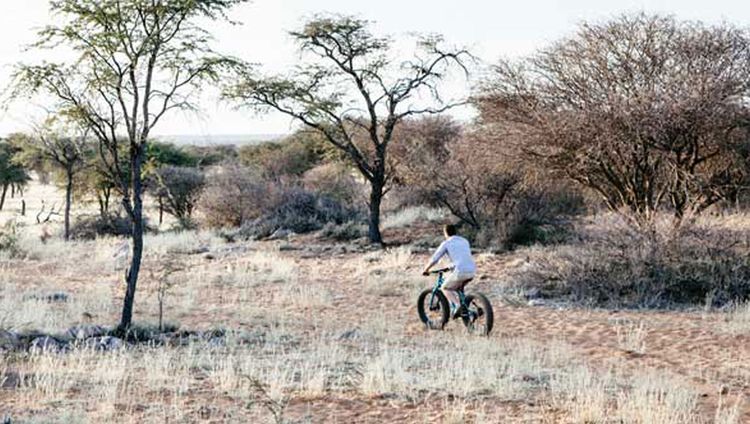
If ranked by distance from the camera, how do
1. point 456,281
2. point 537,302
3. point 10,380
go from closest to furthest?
point 10,380 < point 456,281 < point 537,302

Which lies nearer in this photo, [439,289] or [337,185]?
[439,289]

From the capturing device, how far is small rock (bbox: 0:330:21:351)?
10.4m

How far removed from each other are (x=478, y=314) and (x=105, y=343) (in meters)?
5.09

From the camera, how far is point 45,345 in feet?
34.4

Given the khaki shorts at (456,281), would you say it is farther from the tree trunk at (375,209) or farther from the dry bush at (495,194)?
the tree trunk at (375,209)

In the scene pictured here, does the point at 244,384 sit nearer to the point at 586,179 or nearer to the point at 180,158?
the point at 586,179

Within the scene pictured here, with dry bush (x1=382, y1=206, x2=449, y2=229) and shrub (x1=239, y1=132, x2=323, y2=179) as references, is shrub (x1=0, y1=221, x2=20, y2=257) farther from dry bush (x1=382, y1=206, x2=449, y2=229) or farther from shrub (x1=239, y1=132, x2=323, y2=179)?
shrub (x1=239, y1=132, x2=323, y2=179)

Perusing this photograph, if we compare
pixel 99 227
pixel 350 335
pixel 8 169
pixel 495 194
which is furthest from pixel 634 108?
pixel 8 169

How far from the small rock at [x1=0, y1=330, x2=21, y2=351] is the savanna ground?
567 mm

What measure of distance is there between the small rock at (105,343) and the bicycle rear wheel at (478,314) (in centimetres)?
473

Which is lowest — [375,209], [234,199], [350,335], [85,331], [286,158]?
[350,335]

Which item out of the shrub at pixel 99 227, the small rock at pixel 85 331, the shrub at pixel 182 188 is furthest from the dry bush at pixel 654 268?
the shrub at pixel 182 188

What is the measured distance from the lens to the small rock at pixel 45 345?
10.2 meters

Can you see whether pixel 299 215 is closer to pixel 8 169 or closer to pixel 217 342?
pixel 217 342
